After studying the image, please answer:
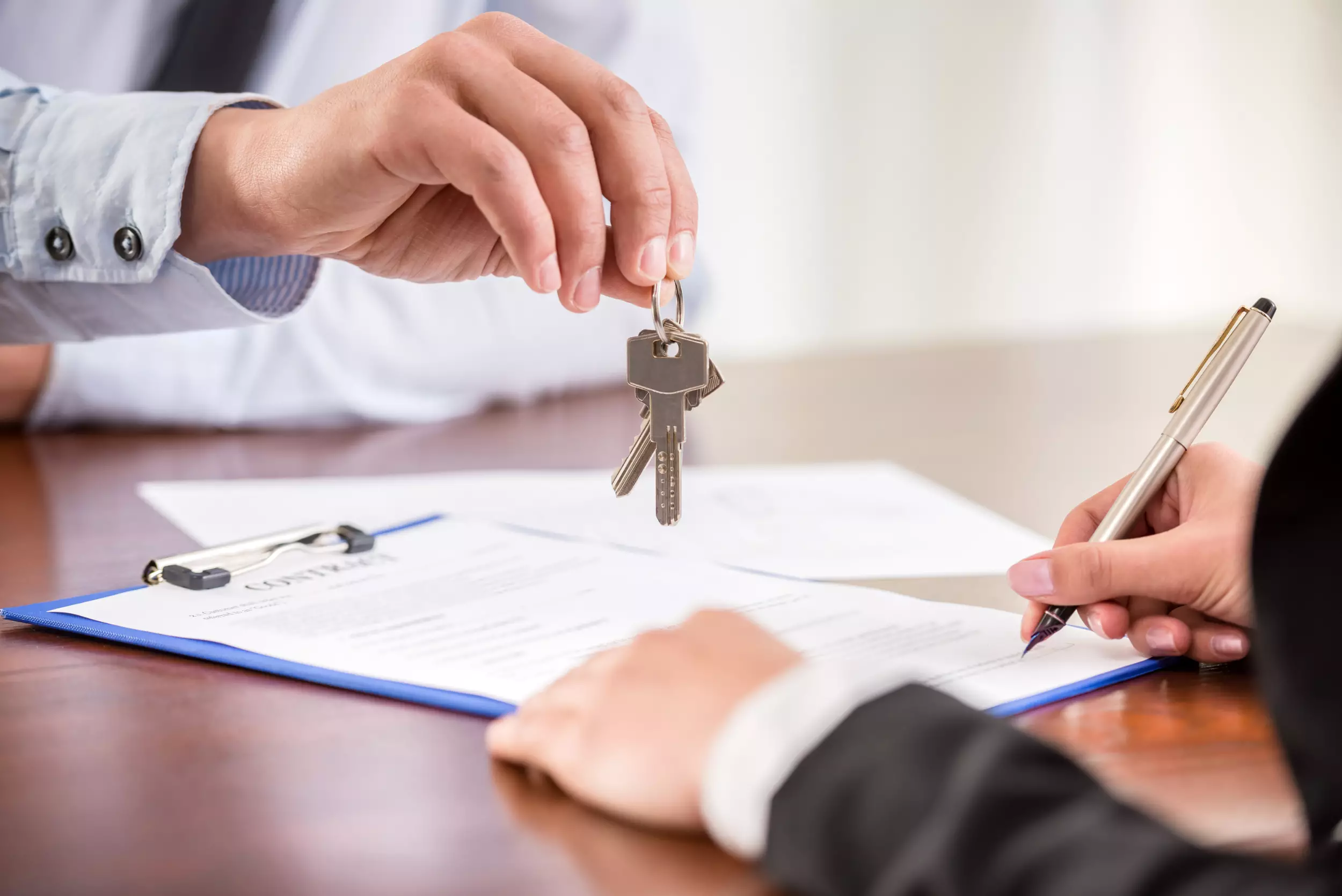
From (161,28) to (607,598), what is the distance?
1.35 metres

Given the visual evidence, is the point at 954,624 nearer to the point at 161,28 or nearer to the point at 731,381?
the point at 731,381

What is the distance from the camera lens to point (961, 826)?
39cm

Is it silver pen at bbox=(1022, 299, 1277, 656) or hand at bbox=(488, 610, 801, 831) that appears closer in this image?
hand at bbox=(488, 610, 801, 831)

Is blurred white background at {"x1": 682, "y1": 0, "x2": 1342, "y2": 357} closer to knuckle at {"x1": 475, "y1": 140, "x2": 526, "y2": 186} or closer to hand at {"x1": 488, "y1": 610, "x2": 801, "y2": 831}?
knuckle at {"x1": 475, "y1": 140, "x2": 526, "y2": 186}

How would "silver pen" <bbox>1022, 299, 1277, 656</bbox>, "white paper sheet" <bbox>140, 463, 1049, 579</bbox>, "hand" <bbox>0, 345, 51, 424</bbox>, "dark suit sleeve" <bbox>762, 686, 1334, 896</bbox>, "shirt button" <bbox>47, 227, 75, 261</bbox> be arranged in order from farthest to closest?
"hand" <bbox>0, 345, 51, 424</bbox>
"shirt button" <bbox>47, 227, 75, 261</bbox>
"white paper sheet" <bbox>140, 463, 1049, 579</bbox>
"silver pen" <bbox>1022, 299, 1277, 656</bbox>
"dark suit sleeve" <bbox>762, 686, 1334, 896</bbox>

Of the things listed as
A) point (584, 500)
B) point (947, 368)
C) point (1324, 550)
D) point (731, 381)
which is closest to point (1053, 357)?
point (947, 368)

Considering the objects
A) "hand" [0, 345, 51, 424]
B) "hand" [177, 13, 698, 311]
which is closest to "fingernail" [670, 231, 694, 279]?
"hand" [177, 13, 698, 311]

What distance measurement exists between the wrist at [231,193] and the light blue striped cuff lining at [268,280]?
71mm

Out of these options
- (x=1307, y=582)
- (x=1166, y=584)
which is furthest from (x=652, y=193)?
(x=1307, y=582)

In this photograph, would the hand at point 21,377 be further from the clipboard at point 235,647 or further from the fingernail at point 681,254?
the fingernail at point 681,254

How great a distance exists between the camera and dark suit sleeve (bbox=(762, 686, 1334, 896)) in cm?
37

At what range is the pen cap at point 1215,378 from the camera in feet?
2.39

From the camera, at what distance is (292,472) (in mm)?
1272

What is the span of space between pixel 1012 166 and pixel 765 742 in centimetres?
322
